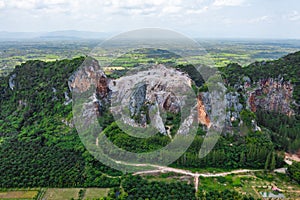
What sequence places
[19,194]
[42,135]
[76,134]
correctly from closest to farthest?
[19,194], [42,135], [76,134]

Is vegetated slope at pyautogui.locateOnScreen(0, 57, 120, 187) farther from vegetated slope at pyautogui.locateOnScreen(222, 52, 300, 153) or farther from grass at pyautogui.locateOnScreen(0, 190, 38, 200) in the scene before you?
vegetated slope at pyautogui.locateOnScreen(222, 52, 300, 153)

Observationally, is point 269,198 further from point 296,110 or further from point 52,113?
point 52,113

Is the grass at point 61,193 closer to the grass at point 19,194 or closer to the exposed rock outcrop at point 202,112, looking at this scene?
the grass at point 19,194

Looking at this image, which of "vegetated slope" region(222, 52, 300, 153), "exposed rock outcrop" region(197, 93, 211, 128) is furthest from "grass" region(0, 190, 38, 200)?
"vegetated slope" region(222, 52, 300, 153)

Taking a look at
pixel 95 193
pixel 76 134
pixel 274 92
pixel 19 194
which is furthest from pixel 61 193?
pixel 274 92

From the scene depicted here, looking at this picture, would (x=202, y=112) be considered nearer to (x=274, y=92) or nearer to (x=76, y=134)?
(x=76, y=134)

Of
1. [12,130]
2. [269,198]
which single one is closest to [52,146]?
[12,130]

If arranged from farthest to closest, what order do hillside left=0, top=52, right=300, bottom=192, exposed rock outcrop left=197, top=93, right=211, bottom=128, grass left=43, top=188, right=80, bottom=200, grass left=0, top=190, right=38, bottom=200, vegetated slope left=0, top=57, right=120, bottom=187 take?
exposed rock outcrop left=197, top=93, right=211, bottom=128 → hillside left=0, top=52, right=300, bottom=192 → vegetated slope left=0, top=57, right=120, bottom=187 → grass left=43, top=188, right=80, bottom=200 → grass left=0, top=190, right=38, bottom=200
